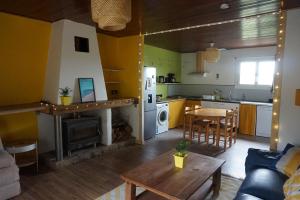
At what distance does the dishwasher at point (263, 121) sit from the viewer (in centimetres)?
523

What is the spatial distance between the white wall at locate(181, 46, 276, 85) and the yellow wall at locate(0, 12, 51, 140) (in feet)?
15.3

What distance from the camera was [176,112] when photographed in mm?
6258

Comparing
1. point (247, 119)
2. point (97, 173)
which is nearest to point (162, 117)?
point (247, 119)

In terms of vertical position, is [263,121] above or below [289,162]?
below

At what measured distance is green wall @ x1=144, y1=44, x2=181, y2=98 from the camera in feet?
19.1

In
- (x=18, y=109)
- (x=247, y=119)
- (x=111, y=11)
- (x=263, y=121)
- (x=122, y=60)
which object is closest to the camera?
(x=111, y=11)

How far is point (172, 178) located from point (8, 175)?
1969 millimetres

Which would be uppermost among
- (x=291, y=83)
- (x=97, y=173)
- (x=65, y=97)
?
(x=291, y=83)

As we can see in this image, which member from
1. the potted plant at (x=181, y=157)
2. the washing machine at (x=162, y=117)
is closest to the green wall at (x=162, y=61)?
the washing machine at (x=162, y=117)

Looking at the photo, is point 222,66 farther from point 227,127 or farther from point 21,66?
point 21,66

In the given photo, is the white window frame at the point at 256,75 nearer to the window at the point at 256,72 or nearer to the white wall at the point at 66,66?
the window at the point at 256,72

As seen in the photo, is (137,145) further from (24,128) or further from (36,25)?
(36,25)

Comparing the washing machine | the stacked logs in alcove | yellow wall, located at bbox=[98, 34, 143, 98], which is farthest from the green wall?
the stacked logs in alcove

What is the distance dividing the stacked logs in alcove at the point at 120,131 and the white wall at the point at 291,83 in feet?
9.91
